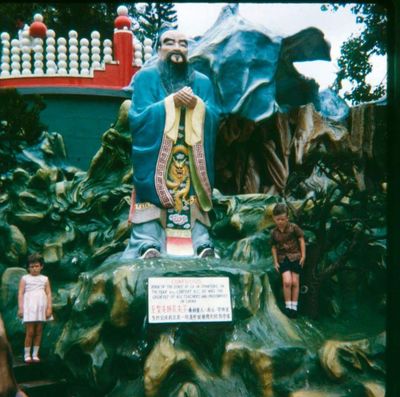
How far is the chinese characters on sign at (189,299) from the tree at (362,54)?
228 cm

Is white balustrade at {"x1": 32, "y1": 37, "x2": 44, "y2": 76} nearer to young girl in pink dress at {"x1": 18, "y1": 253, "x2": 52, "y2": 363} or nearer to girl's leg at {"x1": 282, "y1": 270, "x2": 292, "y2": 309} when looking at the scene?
young girl in pink dress at {"x1": 18, "y1": 253, "x2": 52, "y2": 363}

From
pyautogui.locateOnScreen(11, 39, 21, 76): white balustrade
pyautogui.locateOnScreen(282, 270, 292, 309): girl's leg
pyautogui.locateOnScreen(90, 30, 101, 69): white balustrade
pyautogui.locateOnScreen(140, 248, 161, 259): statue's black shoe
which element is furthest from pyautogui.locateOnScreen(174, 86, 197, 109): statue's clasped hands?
pyautogui.locateOnScreen(11, 39, 21, 76): white balustrade

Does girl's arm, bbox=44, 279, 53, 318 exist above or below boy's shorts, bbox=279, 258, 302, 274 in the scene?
below

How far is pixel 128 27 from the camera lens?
782 centimetres

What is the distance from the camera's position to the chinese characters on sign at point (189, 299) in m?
5.69

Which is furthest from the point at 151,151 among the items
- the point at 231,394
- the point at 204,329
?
the point at 231,394

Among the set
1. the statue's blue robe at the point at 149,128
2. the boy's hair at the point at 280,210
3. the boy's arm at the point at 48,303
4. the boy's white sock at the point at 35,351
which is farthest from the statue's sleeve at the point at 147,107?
the boy's white sock at the point at 35,351

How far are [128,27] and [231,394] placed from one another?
3.89 metres

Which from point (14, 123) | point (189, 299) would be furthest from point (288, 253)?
point (14, 123)

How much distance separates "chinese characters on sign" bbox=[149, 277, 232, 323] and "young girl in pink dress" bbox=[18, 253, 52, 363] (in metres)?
0.84

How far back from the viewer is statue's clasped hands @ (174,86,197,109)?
6.36 m

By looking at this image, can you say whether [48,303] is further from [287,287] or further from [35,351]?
[287,287]

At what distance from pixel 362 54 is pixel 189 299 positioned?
268 centimetres

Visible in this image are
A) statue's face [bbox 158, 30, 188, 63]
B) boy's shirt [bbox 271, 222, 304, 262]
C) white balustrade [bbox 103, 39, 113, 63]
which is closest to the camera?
boy's shirt [bbox 271, 222, 304, 262]
